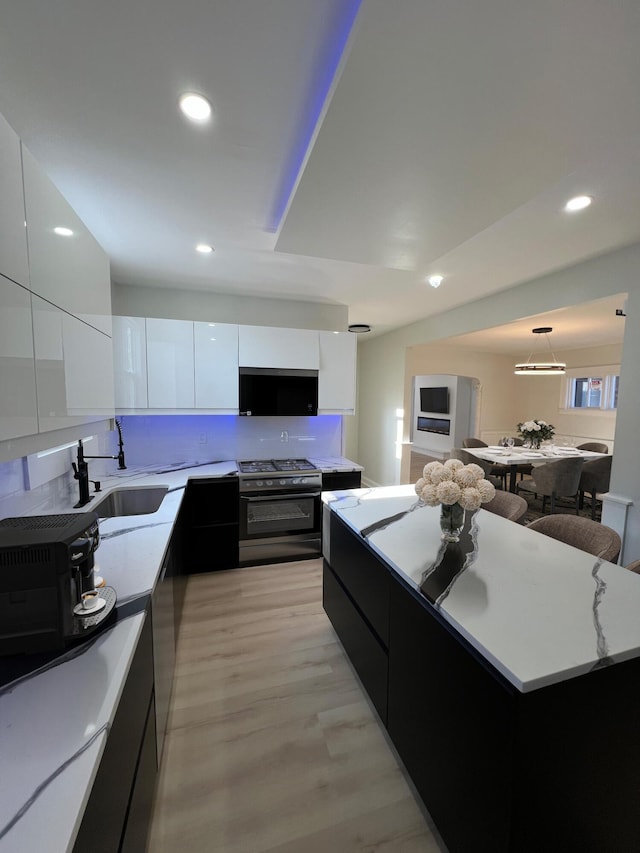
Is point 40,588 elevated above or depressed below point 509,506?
above

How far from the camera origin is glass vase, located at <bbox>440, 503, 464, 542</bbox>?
1.52 meters

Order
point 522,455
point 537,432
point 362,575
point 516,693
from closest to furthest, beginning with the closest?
1. point 516,693
2. point 362,575
3. point 522,455
4. point 537,432

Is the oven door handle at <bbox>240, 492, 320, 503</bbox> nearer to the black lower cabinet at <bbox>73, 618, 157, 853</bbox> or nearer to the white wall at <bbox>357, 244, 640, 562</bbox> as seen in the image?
the black lower cabinet at <bbox>73, 618, 157, 853</bbox>

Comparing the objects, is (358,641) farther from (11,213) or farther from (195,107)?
(195,107)

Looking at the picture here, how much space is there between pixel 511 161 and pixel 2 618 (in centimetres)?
218

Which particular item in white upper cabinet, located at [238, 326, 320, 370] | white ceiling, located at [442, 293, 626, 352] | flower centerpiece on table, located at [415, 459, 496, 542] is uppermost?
white ceiling, located at [442, 293, 626, 352]

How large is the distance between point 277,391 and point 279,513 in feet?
3.71

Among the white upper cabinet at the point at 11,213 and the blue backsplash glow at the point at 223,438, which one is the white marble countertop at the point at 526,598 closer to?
the white upper cabinet at the point at 11,213

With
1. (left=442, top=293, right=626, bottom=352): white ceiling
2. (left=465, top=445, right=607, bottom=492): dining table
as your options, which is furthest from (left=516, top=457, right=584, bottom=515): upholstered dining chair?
(left=442, top=293, right=626, bottom=352): white ceiling

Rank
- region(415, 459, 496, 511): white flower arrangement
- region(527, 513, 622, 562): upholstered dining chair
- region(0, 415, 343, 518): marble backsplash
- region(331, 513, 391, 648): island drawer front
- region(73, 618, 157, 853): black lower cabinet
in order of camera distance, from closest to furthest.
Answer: region(73, 618, 157, 853): black lower cabinet
region(415, 459, 496, 511): white flower arrangement
region(331, 513, 391, 648): island drawer front
region(527, 513, 622, 562): upholstered dining chair
region(0, 415, 343, 518): marble backsplash

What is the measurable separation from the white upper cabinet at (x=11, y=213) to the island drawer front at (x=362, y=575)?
1.64 meters

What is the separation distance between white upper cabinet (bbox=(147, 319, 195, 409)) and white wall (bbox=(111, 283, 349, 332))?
42 centimetres

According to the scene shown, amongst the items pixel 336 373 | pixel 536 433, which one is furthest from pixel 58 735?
pixel 536 433

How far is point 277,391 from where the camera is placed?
3.24m
